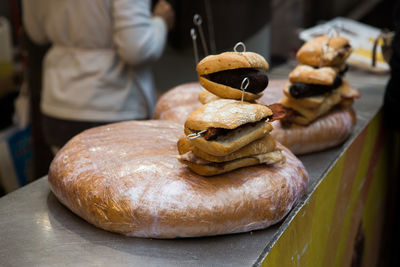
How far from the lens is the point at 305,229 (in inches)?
45.9

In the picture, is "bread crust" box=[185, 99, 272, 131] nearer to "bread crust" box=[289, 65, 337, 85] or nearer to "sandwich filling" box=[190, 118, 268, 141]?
"sandwich filling" box=[190, 118, 268, 141]

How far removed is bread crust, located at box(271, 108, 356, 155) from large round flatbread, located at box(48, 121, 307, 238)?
0.28 meters

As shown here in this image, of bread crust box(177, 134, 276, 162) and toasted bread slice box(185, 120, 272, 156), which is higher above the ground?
toasted bread slice box(185, 120, 272, 156)

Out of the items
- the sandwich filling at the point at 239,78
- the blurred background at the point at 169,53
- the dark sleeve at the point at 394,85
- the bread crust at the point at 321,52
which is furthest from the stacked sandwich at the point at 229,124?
the blurred background at the point at 169,53

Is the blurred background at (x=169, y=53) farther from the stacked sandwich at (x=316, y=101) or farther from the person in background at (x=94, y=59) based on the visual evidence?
the stacked sandwich at (x=316, y=101)

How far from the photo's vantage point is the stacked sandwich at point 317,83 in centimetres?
144

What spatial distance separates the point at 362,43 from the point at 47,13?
6.51 ft

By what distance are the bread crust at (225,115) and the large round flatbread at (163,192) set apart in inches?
5.5

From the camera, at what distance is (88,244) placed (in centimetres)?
97

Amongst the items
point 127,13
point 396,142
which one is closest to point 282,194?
point 127,13

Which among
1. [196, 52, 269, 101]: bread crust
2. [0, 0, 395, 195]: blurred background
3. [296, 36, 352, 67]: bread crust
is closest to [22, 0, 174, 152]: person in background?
[0, 0, 395, 195]: blurred background

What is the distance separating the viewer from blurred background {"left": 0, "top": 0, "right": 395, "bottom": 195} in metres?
2.66

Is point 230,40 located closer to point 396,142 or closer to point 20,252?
point 396,142

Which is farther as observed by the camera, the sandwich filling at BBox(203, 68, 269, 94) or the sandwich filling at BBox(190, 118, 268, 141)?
the sandwich filling at BBox(203, 68, 269, 94)
